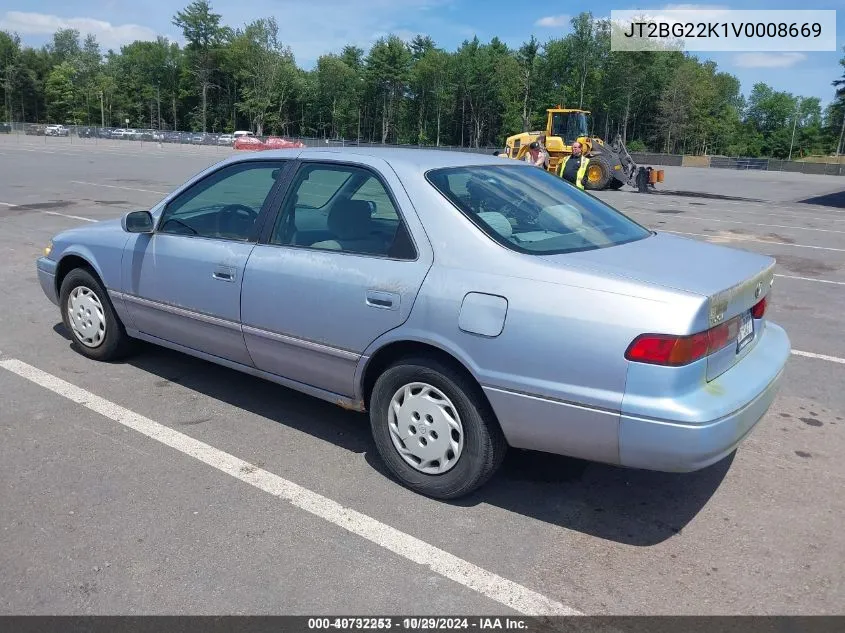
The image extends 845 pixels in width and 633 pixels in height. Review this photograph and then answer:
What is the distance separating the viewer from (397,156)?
3.85 m

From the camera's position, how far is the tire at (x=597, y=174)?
2402 cm

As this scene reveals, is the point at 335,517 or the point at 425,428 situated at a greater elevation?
the point at 425,428

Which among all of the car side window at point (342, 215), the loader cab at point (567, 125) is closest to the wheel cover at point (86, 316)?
the car side window at point (342, 215)

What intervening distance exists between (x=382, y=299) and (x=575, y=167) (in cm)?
2126

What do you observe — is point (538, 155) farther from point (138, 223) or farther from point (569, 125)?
point (138, 223)

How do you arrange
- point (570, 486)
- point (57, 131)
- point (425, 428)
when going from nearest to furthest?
point (425, 428) < point (570, 486) < point (57, 131)

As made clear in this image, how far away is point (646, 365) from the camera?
2734mm

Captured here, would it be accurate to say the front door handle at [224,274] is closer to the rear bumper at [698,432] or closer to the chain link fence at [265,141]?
the rear bumper at [698,432]

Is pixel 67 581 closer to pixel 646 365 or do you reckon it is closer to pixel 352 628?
pixel 352 628

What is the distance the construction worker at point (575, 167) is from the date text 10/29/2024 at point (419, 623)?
21395 millimetres

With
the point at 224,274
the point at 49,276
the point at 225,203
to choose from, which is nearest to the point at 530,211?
the point at 224,274

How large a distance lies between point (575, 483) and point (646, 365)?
1126 millimetres

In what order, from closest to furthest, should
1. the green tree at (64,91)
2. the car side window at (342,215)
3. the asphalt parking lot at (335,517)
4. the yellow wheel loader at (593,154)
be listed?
the asphalt parking lot at (335,517)
the car side window at (342,215)
the yellow wheel loader at (593,154)
the green tree at (64,91)

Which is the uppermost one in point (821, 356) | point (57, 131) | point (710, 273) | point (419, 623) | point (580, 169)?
point (57, 131)
